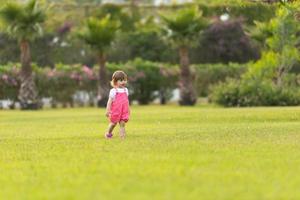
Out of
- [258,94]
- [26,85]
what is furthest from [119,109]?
[26,85]

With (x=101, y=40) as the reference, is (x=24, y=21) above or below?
above

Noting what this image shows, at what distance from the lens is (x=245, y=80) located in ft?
136

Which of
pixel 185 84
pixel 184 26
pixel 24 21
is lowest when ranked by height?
pixel 185 84

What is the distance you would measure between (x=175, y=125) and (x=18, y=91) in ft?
75.7

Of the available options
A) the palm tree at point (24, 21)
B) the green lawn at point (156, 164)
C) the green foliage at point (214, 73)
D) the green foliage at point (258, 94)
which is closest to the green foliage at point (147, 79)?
the green foliage at point (214, 73)

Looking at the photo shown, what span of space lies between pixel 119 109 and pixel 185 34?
2829 centimetres

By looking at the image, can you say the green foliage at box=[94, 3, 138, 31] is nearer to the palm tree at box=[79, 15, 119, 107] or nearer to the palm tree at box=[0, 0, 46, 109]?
the palm tree at box=[79, 15, 119, 107]

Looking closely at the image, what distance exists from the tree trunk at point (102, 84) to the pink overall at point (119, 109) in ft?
87.0

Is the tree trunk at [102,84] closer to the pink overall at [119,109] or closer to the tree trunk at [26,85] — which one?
the tree trunk at [26,85]

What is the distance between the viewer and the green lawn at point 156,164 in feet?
33.8

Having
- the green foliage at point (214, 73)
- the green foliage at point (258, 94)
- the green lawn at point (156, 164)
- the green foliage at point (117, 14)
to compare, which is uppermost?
the green foliage at point (117, 14)

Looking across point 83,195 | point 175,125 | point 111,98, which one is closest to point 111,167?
point 83,195

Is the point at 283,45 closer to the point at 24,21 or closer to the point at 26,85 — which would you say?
the point at 24,21

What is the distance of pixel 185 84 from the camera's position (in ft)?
156
